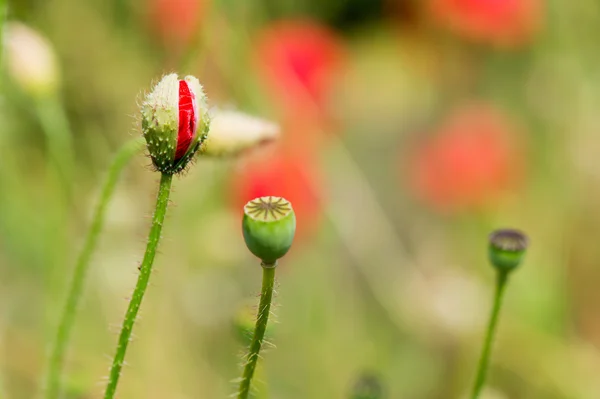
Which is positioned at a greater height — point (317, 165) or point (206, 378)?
point (317, 165)

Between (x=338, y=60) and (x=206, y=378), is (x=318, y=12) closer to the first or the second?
(x=338, y=60)

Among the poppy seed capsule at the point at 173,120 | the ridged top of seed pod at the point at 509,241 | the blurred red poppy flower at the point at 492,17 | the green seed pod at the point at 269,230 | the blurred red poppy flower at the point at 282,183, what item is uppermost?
the blurred red poppy flower at the point at 492,17

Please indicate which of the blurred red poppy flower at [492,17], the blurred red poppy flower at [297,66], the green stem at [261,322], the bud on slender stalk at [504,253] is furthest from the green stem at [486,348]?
the blurred red poppy flower at [492,17]

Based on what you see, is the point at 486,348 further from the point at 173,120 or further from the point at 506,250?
the point at 173,120

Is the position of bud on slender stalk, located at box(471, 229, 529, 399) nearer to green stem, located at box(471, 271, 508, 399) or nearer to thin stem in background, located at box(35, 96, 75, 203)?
green stem, located at box(471, 271, 508, 399)

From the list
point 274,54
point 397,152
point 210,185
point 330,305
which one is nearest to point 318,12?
point 397,152

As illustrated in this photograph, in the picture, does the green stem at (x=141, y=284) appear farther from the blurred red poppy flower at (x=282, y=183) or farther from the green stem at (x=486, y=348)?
the blurred red poppy flower at (x=282, y=183)

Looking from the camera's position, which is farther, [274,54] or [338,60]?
[338,60]
